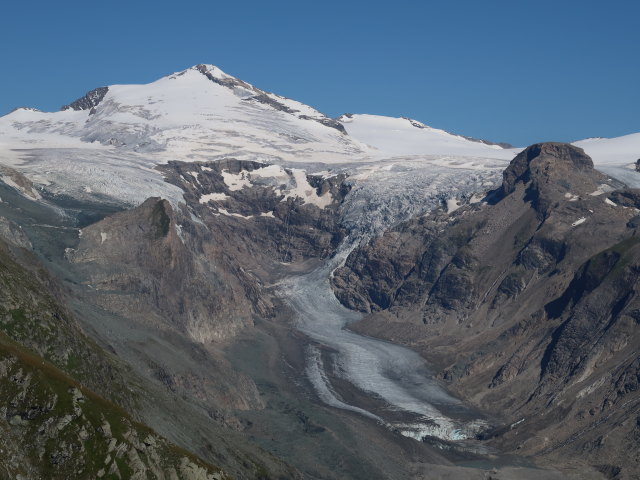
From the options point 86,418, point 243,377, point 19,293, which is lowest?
point 243,377

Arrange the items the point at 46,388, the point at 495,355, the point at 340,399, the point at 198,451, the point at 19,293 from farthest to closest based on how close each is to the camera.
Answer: the point at 495,355, the point at 340,399, the point at 198,451, the point at 19,293, the point at 46,388

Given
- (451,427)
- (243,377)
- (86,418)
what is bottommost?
(451,427)

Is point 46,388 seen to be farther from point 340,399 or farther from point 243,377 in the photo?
point 340,399

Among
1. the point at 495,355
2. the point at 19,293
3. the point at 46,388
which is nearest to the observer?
the point at 46,388

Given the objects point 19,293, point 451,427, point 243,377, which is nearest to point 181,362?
point 243,377

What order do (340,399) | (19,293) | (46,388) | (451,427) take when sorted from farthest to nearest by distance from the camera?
1. (340,399)
2. (451,427)
3. (19,293)
4. (46,388)

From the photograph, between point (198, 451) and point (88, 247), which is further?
point (88, 247)

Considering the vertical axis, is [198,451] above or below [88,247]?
below

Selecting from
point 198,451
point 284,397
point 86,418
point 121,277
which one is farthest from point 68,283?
point 86,418

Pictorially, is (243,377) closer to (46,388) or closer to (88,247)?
(88,247)
